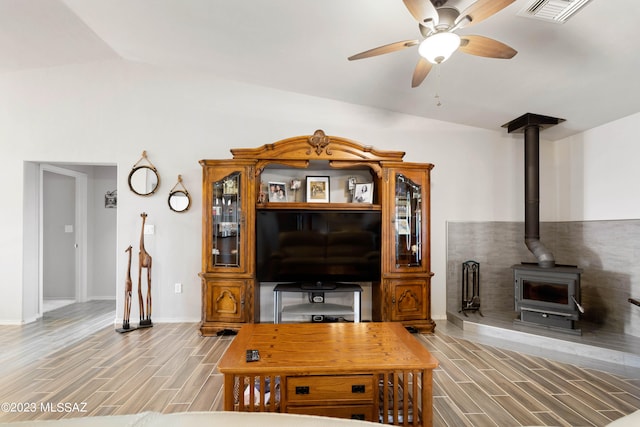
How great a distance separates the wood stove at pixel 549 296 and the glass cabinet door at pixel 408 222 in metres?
1.15

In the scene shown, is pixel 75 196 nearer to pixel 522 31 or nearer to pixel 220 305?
pixel 220 305

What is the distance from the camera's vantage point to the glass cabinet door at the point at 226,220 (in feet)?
12.3

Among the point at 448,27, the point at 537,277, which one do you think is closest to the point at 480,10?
the point at 448,27

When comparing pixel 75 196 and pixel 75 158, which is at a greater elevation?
pixel 75 158

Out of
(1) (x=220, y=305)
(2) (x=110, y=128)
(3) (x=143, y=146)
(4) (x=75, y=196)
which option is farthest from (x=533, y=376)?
(4) (x=75, y=196)

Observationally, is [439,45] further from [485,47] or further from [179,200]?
[179,200]

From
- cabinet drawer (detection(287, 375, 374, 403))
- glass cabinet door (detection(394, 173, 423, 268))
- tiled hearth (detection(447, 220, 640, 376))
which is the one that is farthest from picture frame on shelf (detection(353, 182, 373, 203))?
cabinet drawer (detection(287, 375, 374, 403))

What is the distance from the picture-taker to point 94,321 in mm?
4184

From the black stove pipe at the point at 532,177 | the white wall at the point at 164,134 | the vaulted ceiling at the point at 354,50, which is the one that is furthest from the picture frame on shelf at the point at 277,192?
the black stove pipe at the point at 532,177

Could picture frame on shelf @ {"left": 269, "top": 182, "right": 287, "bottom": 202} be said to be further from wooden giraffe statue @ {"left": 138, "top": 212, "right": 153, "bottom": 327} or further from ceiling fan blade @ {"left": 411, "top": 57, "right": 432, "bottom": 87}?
ceiling fan blade @ {"left": 411, "top": 57, "right": 432, "bottom": 87}

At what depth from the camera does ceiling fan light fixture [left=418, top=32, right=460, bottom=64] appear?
5.93 feet

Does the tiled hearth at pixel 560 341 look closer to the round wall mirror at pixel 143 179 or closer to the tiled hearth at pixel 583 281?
the tiled hearth at pixel 583 281

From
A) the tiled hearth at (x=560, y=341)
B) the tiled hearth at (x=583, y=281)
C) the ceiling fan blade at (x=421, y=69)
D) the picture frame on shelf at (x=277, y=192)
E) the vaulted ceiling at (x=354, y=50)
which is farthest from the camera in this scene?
the picture frame on shelf at (x=277, y=192)

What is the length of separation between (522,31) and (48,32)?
4.53m
